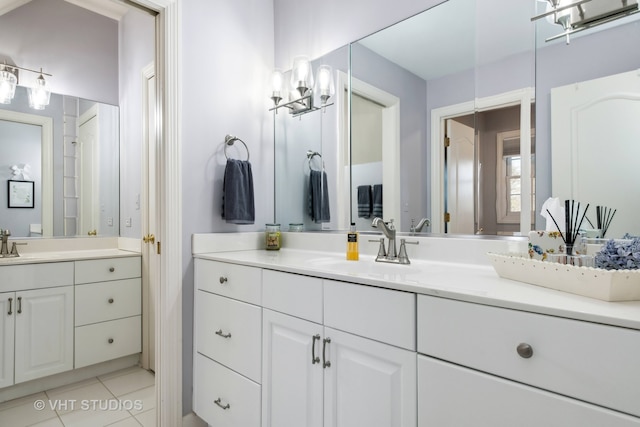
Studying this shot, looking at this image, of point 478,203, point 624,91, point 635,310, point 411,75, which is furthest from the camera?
point 411,75

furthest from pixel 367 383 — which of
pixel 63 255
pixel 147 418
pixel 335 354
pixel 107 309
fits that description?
pixel 63 255

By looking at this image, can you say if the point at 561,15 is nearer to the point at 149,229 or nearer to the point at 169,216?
the point at 169,216

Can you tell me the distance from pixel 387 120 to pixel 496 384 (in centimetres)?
128

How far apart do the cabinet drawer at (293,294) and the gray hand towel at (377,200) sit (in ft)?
2.23

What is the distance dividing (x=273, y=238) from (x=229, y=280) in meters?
0.52

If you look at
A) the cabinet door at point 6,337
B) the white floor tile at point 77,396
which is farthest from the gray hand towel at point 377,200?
the cabinet door at point 6,337

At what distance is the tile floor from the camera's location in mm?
1899

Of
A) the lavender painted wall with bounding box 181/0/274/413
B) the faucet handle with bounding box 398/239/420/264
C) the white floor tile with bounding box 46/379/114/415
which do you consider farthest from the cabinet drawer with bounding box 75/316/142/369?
the faucet handle with bounding box 398/239/420/264

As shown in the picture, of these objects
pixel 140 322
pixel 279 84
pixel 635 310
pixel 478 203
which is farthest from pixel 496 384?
pixel 140 322

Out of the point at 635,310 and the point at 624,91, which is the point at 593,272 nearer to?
Answer: the point at 635,310

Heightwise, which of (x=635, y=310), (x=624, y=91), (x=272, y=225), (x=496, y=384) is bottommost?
(x=496, y=384)

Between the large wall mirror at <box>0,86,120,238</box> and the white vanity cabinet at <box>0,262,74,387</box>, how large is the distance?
1.52 feet

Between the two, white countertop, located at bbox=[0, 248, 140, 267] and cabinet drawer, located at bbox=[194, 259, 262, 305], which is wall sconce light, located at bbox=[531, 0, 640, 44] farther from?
white countertop, located at bbox=[0, 248, 140, 267]

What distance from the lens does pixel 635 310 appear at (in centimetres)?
69
